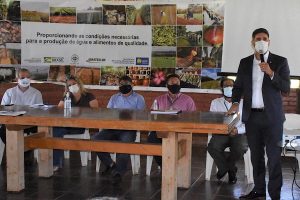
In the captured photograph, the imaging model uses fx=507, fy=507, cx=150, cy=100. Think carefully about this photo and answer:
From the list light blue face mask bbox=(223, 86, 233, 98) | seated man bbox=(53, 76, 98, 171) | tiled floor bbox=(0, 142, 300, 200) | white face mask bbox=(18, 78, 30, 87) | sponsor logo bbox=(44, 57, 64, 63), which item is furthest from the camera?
sponsor logo bbox=(44, 57, 64, 63)

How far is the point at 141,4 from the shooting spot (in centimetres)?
742

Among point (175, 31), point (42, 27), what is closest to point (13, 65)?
point (42, 27)

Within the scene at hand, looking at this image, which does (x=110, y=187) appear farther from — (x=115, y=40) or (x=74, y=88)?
(x=115, y=40)

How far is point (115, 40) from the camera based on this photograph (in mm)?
7508

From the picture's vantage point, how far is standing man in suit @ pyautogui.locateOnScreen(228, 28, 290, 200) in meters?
4.43

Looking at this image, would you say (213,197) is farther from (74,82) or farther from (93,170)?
(74,82)

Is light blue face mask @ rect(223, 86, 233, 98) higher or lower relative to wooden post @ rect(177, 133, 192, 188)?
higher

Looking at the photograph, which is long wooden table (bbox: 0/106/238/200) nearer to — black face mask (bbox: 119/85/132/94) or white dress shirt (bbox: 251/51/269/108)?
white dress shirt (bbox: 251/51/269/108)

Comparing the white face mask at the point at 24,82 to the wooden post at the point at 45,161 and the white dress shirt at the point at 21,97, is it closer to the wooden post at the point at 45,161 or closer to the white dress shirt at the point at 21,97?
the white dress shirt at the point at 21,97

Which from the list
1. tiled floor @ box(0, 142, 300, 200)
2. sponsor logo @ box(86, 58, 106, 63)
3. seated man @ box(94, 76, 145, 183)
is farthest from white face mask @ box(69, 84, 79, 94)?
sponsor logo @ box(86, 58, 106, 63)

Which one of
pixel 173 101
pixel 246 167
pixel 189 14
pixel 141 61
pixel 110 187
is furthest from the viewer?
Result: pixel 141 61

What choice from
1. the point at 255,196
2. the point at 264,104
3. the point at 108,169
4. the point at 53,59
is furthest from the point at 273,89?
the point at 53,59

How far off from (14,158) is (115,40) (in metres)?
3.04

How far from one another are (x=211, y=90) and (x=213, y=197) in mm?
2598
